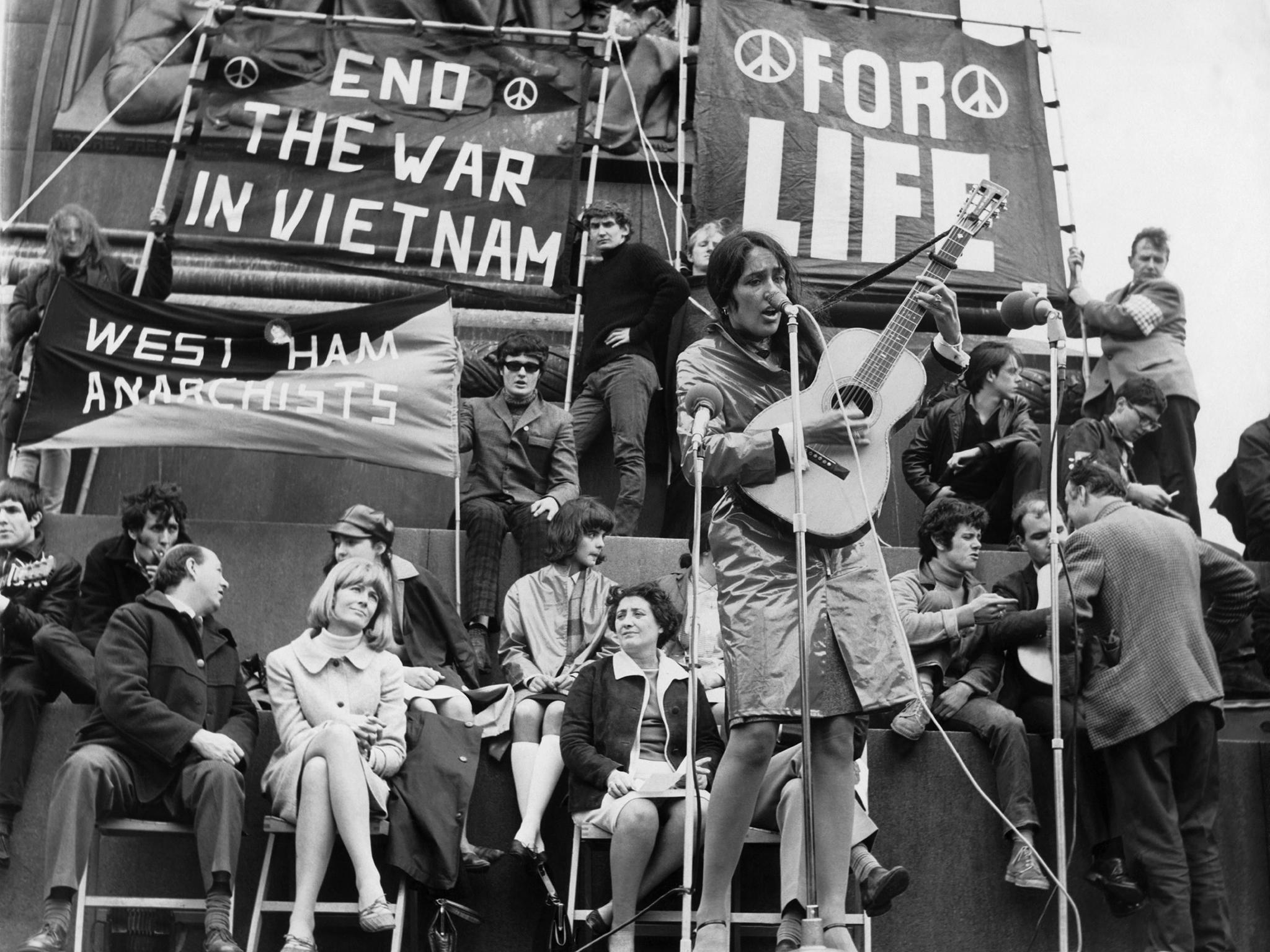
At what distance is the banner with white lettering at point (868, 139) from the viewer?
1069 cm

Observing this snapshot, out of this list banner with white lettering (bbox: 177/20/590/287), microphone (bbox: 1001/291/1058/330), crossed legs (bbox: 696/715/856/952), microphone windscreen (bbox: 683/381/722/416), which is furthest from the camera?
banner with white lettering (bbox: 177/20/590/287)

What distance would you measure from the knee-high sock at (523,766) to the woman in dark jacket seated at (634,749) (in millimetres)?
203

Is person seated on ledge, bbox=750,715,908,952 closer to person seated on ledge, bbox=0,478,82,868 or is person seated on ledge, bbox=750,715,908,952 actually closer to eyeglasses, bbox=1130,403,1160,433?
person seated on ledge, bbox=0,478,82,868

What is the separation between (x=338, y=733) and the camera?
6.16 m

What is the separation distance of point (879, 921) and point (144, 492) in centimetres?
353

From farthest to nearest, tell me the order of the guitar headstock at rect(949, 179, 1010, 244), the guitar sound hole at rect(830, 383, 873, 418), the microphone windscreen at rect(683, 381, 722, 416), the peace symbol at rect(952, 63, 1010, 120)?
1. the peace symbol at rect(952, 63, 1010, 120)
2. the guitar headstock at rect(949, 179, 1010, 244)
3. the guitar sound hole at rect(830, 383, 873, 418)
4. the microphone windscreen at rect(683, 381, 722, 416)

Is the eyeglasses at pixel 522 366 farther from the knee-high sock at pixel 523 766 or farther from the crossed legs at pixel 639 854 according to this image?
the crossed legs at pixel 639 854

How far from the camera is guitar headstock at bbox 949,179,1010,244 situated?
552 centimetres

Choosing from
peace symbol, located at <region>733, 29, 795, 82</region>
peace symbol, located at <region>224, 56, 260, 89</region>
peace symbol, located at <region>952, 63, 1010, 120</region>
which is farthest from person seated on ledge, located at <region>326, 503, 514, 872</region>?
peace symbol, located at <region>952, 63, 1010, 120</region>

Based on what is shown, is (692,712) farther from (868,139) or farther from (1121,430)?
(868,139)

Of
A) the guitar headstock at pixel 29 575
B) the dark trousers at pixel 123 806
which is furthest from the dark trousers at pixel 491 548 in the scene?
the dark trousers at pixel 123 806

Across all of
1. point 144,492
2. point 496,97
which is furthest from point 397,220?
point 144,492

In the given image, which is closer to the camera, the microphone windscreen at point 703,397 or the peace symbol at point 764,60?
the microphone windscreen at point 703,397

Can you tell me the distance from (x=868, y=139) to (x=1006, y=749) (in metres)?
5.17
